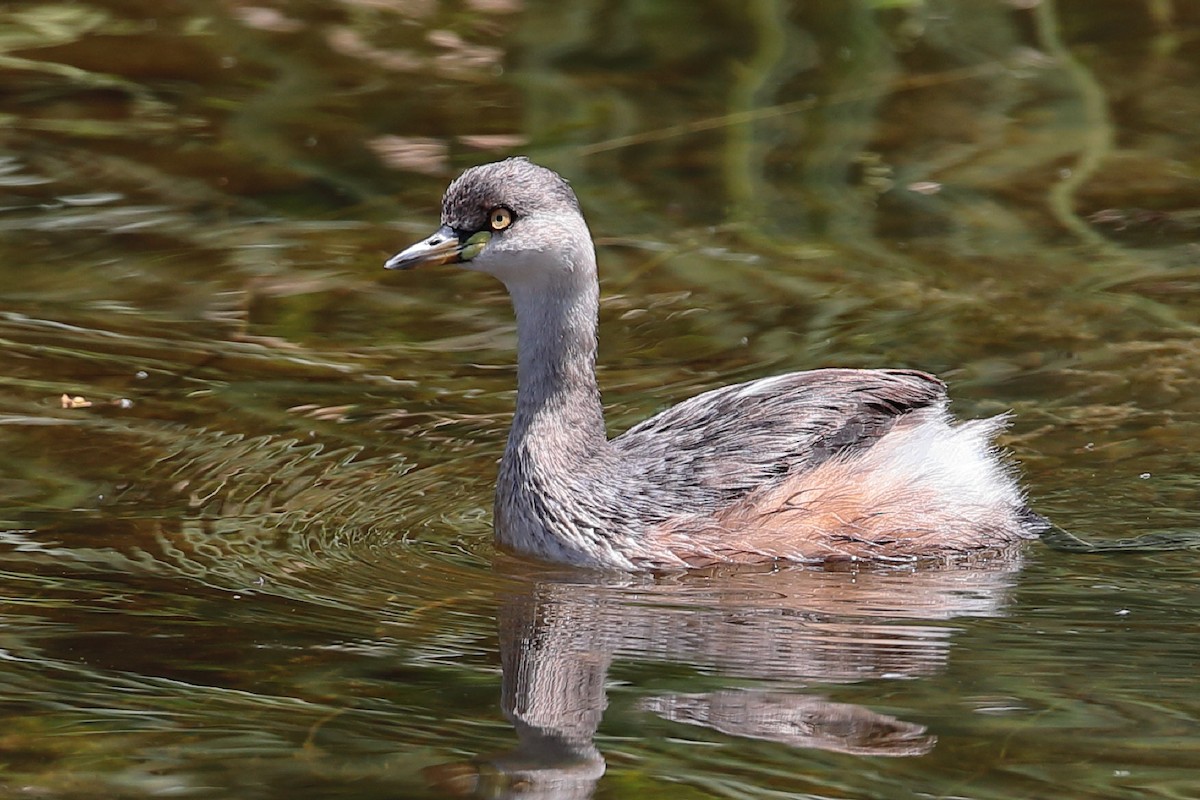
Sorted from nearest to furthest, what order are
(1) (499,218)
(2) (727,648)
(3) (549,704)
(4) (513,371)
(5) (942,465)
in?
(3) (549,704)
(2) (727,648)
(1) (499,218)
(5) (942,465)
(4) (513,371)

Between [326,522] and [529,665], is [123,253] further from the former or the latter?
[529,665]

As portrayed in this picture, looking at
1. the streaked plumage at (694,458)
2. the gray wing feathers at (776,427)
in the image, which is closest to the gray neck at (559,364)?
the streaked plumage at (694,458)

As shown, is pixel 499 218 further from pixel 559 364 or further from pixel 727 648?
pixel 727 648

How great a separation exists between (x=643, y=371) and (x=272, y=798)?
4.17 metres

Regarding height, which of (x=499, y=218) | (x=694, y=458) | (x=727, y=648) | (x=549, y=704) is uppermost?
(x=499, y=218)

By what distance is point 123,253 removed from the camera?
999cm

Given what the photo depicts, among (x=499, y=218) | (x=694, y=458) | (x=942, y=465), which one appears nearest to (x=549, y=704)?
(x=694, y=458)

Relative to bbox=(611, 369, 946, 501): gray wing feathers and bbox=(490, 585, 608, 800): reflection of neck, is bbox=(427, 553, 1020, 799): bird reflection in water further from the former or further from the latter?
bbox=(611, 369, 946, 501): gray wing feathers

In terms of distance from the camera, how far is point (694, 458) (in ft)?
23.1

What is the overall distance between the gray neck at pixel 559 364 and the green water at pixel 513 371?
45 cm

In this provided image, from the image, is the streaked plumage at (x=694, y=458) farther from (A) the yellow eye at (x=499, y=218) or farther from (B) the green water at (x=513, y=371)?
(B) the green water at (x=513, y=371)

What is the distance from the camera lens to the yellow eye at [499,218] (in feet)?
22.9

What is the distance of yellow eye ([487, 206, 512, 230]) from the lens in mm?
6984

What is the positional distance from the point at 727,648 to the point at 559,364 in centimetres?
166
